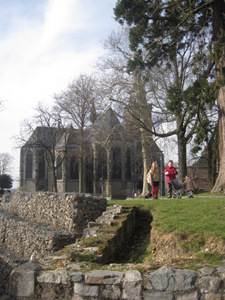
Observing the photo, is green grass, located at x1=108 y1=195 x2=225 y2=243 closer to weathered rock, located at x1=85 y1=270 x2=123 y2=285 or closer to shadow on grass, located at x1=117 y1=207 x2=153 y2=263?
shadow on grass, located at x1=117 y1=207 x2=153 y2=263

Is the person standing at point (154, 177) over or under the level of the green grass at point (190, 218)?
over

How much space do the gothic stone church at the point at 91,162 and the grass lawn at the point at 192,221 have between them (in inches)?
688

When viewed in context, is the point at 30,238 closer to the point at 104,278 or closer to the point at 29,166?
the point at 104,278

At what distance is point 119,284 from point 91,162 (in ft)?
130

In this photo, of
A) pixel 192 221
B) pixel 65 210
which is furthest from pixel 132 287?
pixel 65 210

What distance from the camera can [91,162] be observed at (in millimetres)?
44281

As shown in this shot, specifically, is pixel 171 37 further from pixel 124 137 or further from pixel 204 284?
pixel 204 284

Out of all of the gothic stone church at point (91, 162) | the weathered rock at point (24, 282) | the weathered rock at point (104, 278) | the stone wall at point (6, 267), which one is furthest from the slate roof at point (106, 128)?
the weathered rock at point (104, 278)

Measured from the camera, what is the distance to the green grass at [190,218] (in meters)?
7.51

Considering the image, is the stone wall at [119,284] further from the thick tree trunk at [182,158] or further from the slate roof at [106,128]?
the slate roof at [106,128]

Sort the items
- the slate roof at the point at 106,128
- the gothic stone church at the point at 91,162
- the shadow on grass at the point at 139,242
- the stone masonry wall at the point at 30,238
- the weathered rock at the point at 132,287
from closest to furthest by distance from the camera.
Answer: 1. the weathered rock at the point at 132,287
2. the shadow on grass at the point at 139,242
3. the stone masonry wall at the point at 30,238
4. the slate roof at the point at 106,128
5. the gothic stone church at the point at 91,162

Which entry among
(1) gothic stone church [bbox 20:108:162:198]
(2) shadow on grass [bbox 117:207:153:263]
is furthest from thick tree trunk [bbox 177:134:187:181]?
(2) shadow on grass [bbox 117:207:153:263]

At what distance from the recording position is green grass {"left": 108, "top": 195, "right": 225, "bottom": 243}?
7.51 m

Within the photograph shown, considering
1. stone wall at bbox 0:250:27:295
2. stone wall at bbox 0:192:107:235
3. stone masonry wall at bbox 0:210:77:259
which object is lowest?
stone wall at bbox 0:250:27:295
